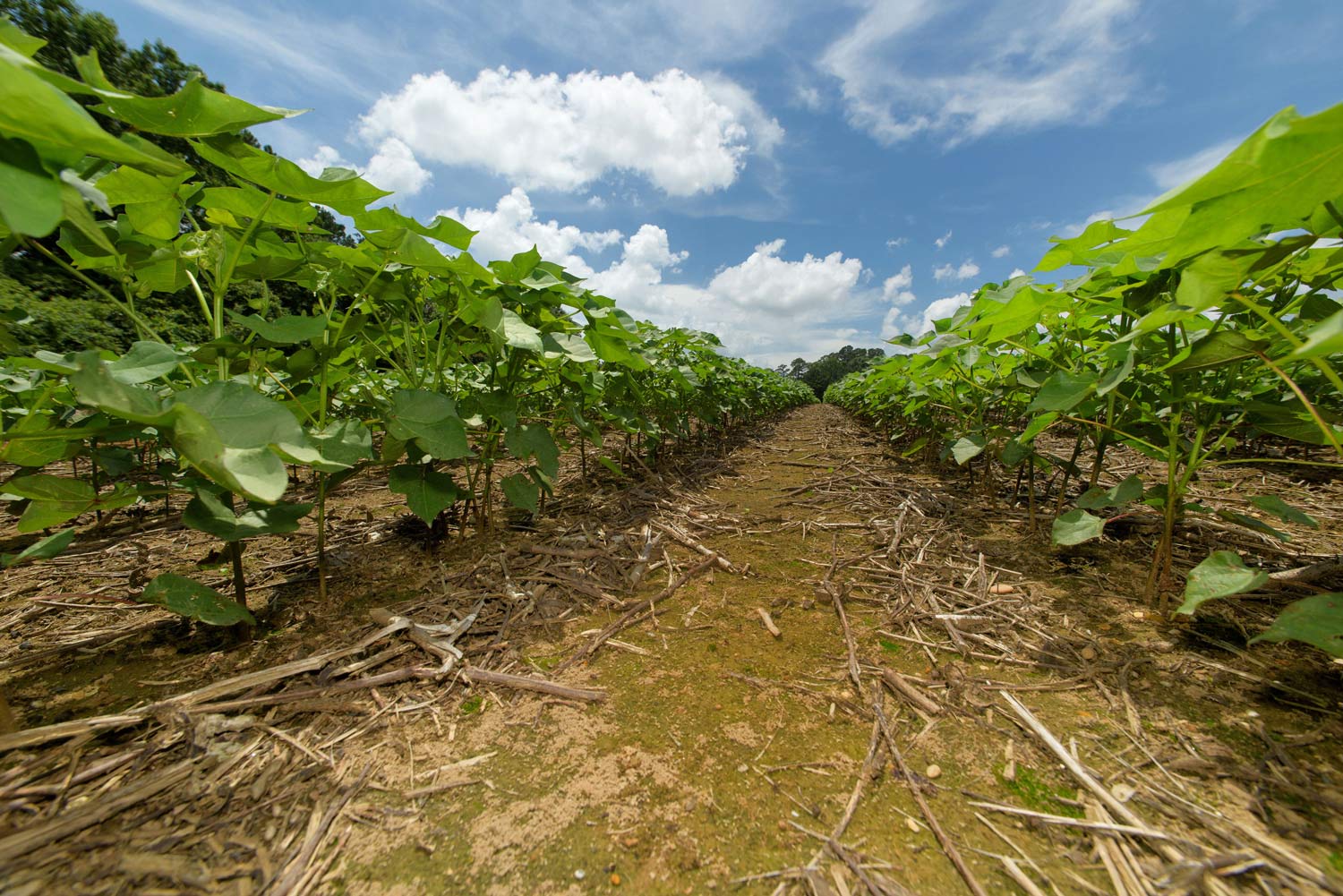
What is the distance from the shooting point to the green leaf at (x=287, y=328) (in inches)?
51.3

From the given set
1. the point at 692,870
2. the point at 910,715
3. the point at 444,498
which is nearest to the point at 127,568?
the point at 444,498

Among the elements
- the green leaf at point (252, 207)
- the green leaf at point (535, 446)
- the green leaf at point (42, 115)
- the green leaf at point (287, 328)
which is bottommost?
the green leaf at point (535, 446)

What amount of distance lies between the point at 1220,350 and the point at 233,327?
2.85 m

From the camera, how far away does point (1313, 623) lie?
107 cm

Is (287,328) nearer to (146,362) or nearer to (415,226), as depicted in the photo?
(146,362)

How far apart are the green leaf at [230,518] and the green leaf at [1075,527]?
2502mm

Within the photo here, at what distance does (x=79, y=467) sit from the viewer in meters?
4.51

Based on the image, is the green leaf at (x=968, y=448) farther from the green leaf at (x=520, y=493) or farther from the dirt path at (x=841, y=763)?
the green leaf at (x=520, y=493)

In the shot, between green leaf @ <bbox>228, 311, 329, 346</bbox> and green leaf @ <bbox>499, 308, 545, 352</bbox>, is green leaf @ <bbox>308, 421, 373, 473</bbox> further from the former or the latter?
green leaf @ <bbox>499, 308, 545, 352</bbox>

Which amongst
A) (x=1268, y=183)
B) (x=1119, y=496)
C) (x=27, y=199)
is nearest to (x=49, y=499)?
(x=27, y=199)

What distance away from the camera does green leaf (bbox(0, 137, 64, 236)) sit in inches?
25.1

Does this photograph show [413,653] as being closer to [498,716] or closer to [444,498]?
[498,716]

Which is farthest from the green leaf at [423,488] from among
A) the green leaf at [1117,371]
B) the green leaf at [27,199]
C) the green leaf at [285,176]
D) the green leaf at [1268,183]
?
the green leaf at [1117,371]

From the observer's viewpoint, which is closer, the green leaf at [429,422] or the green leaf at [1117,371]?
the green leaf at [1117,371]
